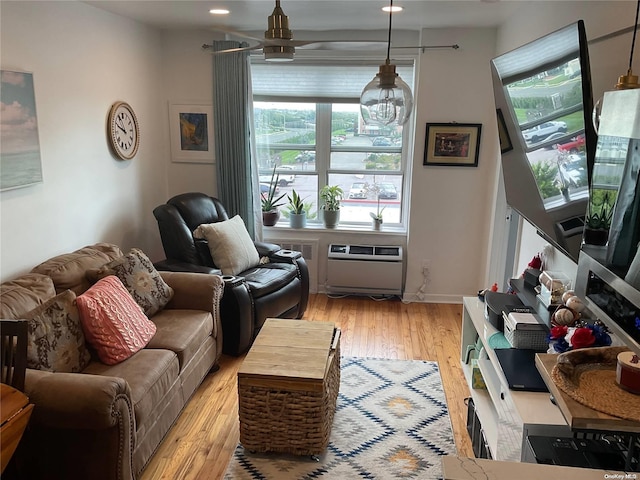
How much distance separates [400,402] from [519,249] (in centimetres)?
141

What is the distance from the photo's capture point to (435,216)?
4516mm

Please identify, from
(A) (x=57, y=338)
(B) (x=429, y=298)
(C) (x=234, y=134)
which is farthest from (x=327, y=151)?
(A) (x=57, y=338)

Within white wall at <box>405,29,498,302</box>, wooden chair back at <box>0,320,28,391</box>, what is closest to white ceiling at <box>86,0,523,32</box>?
white wall at <box>405,29,498,302</box>

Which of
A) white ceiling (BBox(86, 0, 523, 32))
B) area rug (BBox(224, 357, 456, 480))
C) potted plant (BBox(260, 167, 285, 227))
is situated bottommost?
area rug (BBox(224, 357, 456, 480))

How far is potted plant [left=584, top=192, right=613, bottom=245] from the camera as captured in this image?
128cm

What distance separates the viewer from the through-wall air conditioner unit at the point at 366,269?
15.1 feet

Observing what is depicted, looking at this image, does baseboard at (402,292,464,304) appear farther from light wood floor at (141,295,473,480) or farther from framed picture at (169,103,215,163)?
framed picture at (169,103,215,163)

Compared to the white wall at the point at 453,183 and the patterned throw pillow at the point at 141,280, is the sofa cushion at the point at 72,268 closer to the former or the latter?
the patterned throw pillow at the point at 141,280

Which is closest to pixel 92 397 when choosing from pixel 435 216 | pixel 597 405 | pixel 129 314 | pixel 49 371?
pixel 49 371

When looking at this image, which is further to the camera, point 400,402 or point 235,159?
point 235,159

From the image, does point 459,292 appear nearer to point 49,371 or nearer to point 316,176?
point 316,176

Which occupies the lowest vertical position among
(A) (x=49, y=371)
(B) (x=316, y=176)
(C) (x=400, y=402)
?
(C) (x=400, y=402)

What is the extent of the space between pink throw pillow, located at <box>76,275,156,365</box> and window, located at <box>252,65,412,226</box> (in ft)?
8.03

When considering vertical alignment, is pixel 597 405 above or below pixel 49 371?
above
